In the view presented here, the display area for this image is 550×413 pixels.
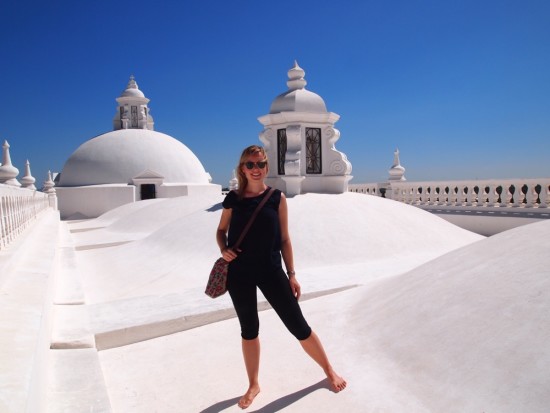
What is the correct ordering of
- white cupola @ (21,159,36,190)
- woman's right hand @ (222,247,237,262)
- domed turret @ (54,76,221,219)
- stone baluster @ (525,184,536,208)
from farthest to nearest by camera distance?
1. domed turret @ (54,76,221,219)
2. white cupola @ (21,159,36,190)
3. stone baluster @ (525,184,536,208)
4. woman's right hand @ (222,247,237,262)

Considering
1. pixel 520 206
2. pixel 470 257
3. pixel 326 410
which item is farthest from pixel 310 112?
pixel 326 410

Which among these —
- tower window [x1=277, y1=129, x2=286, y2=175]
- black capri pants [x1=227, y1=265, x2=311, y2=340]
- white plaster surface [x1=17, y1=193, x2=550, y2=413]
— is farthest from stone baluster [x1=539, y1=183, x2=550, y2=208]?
black capri pants [x1=227, y1=265, x2=311, y2=340]

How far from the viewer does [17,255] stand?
3.82m

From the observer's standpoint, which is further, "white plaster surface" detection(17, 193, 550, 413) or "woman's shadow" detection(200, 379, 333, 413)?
"woman's shadow" detection(200, 379, 333, 413)

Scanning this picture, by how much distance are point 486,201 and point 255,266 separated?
10.8m

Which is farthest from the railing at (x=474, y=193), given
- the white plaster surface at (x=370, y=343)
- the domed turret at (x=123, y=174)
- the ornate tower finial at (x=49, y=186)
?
the ornate tower finial at (x=49, y=186)

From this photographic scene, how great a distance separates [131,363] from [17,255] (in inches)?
62.7

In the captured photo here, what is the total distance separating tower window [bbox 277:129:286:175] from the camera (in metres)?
10.7

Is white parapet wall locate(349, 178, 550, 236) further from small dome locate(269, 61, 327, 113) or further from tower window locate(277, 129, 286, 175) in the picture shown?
tower window locate(277, 129, 286, 175)

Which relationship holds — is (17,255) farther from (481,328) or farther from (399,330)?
(481,328)

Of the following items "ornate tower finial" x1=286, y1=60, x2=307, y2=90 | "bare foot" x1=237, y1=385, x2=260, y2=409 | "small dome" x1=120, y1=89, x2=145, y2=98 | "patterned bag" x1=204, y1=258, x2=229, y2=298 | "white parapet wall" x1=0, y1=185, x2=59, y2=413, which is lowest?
"bare foot" x1=237, y1=385, x2=260, y2=409

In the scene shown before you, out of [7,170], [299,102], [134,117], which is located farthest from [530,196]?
[134,117]

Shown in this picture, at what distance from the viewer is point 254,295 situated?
269 cm

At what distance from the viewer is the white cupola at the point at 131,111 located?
96.3 ft
